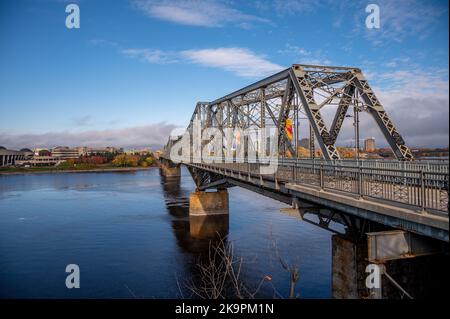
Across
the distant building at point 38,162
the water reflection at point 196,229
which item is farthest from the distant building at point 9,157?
the water reflection at point 196,229

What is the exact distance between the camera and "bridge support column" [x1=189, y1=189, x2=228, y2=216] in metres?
40.8

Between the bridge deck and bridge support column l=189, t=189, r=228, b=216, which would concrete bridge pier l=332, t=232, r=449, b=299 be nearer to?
the bridge deck

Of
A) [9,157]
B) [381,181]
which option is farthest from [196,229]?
[9,157]

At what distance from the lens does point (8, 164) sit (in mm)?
182375

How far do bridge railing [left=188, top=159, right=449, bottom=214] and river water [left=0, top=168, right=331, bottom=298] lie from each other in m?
3.46

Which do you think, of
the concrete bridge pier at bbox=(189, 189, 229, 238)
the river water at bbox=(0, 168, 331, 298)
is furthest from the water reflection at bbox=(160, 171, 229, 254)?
the river water at bbox=(0, 168, 331, 298)

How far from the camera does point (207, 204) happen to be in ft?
134

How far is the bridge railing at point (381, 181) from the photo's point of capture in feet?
25.5

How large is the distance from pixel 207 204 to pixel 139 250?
14627 millimetres

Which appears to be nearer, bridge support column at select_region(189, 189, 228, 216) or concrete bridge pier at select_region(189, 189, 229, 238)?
→ concrete bridge pier at select_region(189, 189, 229, 238)

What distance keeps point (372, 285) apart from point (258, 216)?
30300 millimetres

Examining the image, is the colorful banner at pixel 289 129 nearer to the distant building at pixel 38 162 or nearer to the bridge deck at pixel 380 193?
the bridge deck at pixel 380 193
